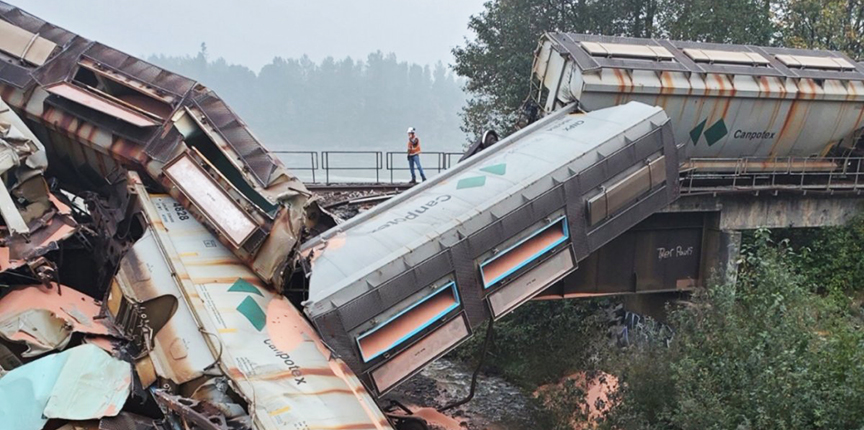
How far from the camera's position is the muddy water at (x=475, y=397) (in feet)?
44.8

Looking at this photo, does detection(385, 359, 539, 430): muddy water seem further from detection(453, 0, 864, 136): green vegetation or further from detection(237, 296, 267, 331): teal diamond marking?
detection(453, 0, 864, 136): green vegetation

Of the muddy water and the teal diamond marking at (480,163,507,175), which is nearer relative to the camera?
the teal diamond marking at (480,163,507,175)

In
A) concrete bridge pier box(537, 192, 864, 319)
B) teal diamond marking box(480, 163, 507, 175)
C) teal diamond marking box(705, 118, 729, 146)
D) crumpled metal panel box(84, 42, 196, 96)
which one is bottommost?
concrete bridge pier box(537, 192, 864, 319)

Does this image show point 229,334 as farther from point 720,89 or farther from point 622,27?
point 622,27

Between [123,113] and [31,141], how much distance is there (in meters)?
1.33

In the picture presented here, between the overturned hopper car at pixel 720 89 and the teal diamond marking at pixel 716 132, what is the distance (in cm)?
2

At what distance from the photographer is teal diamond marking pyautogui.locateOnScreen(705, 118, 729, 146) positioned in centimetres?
1255

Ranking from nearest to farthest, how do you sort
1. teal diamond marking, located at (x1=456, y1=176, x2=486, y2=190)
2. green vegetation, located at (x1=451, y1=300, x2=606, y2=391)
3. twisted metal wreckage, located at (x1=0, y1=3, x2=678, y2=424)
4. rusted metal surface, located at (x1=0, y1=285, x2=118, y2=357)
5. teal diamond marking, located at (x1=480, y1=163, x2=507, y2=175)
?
twisted metal wreckage, located at (x1=0, y1=3, x2=678, y2=424), rusted metal surface, located at (x1=0, y1=285, x2=118, y2=357), teal diamond marking, located at (x1=456, y1=176, x2=486, y2=190), teal diamond marking, located at (x1=480, y1=163, x2=507, y2=175), green vegetation, located at (x1=451, y1=300, x2=606, y2=391)

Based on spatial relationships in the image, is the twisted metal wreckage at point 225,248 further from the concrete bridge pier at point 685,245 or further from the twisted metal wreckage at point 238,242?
the concrete bridge pier at point 685,245

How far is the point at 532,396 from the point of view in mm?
14016

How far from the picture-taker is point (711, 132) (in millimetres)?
12641

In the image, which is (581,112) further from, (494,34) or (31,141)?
(494,34)

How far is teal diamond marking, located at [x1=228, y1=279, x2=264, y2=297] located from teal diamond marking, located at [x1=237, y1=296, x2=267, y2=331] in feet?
0.58

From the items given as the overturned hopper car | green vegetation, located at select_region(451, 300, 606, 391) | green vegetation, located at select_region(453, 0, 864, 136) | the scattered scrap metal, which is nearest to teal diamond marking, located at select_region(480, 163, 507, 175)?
the scattered scrap metal
